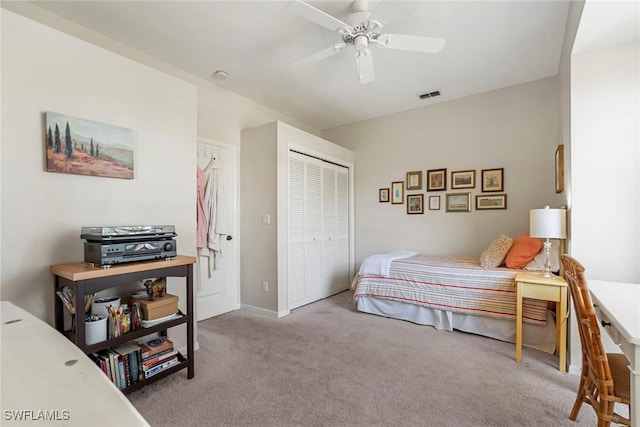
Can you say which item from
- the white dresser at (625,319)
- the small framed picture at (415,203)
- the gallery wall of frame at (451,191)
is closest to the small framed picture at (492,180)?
the gallery wall of frame at (451,191)

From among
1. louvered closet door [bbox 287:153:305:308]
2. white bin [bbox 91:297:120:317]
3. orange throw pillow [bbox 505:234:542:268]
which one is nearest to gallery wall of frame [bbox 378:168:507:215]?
orange throw pillow [bbox 505:234:542:268]

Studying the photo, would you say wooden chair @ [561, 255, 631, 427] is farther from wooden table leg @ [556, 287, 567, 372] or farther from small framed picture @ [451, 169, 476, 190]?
small framed picture @ [451, 169, 476, 190]

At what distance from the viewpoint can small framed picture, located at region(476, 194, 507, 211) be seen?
12.2 ft

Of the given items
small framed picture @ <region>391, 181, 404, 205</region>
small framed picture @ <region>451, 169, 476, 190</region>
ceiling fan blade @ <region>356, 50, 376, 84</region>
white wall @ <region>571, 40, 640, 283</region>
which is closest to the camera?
white wall @ <region>571, 40, 640, 283</region>

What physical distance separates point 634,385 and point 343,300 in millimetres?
3262

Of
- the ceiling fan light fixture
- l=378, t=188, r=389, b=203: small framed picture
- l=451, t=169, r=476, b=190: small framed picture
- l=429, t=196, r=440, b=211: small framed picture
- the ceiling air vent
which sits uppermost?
the ceiling air vent

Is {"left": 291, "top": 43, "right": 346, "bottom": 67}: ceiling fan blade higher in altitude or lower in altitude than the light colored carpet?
higher

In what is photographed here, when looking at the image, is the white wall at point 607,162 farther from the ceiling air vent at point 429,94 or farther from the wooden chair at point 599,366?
the ceiling air vent at point 429,94

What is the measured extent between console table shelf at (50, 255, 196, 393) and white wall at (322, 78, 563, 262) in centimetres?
315

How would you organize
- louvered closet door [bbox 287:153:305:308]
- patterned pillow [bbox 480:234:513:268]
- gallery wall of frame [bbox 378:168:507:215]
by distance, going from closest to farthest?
patterned pillow [bbox 480:234:513:268], louvered closet door [bbox 287:153:305:308], gallery wall of frame [bbox 378:168:507:215]

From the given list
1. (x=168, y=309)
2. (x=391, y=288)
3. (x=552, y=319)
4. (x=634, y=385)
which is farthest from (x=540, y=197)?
(x=168, y=309)

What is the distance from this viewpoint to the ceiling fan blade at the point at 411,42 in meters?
2.13

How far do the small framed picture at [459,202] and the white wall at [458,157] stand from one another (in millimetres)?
72

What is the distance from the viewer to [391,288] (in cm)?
332
